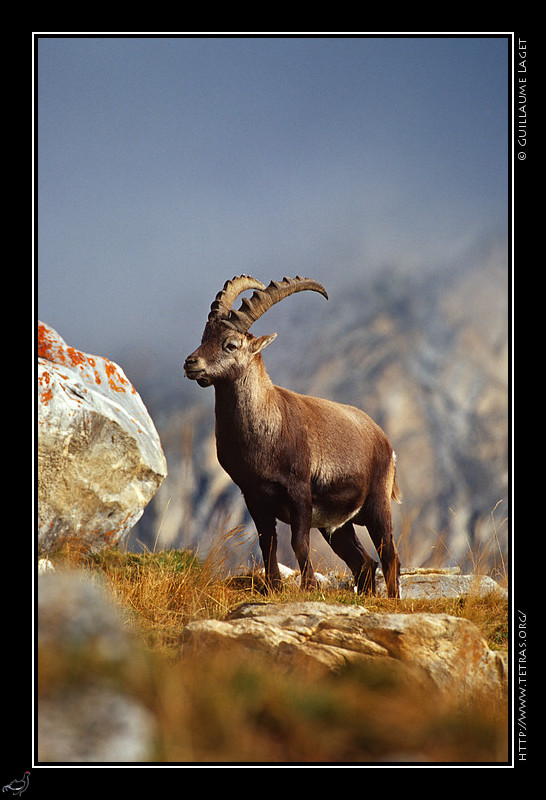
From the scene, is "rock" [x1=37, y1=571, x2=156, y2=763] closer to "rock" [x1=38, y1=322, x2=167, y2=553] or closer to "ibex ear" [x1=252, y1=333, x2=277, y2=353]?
"rock" [x1=38, y1=322, x2=167, y2=553]

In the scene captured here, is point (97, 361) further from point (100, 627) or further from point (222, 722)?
point (222, 722)

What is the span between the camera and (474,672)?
5.13 metres

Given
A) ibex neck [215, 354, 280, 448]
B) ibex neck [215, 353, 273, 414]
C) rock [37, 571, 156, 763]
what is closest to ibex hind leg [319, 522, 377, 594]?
ibex neck [215, 354, 280, 448]

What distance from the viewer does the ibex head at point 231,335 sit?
26.1 ft

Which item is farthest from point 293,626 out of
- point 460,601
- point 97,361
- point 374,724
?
point 97,361

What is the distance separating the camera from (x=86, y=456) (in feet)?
27.0

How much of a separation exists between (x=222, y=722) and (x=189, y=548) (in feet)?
17.0

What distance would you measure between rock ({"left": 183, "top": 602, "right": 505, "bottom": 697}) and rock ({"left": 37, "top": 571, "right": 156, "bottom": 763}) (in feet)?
3.72

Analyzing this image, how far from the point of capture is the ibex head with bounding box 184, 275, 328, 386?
7.95 metres

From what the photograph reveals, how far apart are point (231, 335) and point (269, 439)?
125 cm

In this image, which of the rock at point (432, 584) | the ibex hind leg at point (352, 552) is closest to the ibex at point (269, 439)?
the ibex hind leg at point (352, 552)

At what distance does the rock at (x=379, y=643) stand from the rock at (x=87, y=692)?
3.72 feet
